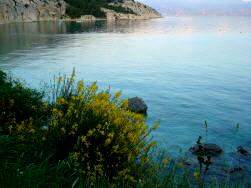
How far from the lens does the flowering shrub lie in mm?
6715

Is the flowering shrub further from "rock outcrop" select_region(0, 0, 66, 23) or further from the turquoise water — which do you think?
"rock outcrop" select_region(0, 0, 66, 23)

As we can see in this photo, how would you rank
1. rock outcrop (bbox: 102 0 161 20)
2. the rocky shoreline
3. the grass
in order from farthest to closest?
1. rock outcrop (bbox: 102 0 161 20)
2. the rocky shoreline
3. the grass

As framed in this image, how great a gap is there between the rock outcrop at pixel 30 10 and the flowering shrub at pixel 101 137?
8952 centimetres

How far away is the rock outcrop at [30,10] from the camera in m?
92.2

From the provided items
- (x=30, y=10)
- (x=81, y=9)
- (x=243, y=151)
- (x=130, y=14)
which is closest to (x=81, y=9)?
(x=81, y=9)

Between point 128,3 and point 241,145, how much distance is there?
531 feet

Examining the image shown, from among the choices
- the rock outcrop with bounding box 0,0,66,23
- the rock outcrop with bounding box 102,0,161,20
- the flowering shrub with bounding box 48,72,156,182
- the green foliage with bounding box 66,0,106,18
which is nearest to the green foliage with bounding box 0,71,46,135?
the flowering shrub with bounding box 48,72,156,182

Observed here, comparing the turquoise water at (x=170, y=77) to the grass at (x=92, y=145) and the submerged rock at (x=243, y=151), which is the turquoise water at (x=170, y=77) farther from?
the grass at (x=92, y=145)

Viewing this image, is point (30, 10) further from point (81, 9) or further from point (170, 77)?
point (170, 77)

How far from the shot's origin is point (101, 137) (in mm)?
6973

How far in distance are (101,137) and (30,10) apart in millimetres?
104403

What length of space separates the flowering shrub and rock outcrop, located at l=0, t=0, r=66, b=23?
3525 inches

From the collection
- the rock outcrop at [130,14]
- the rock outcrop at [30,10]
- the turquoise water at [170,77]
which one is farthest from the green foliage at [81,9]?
the turquoise water at [170,77]

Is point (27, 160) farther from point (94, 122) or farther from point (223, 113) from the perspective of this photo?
point (223, 113)
